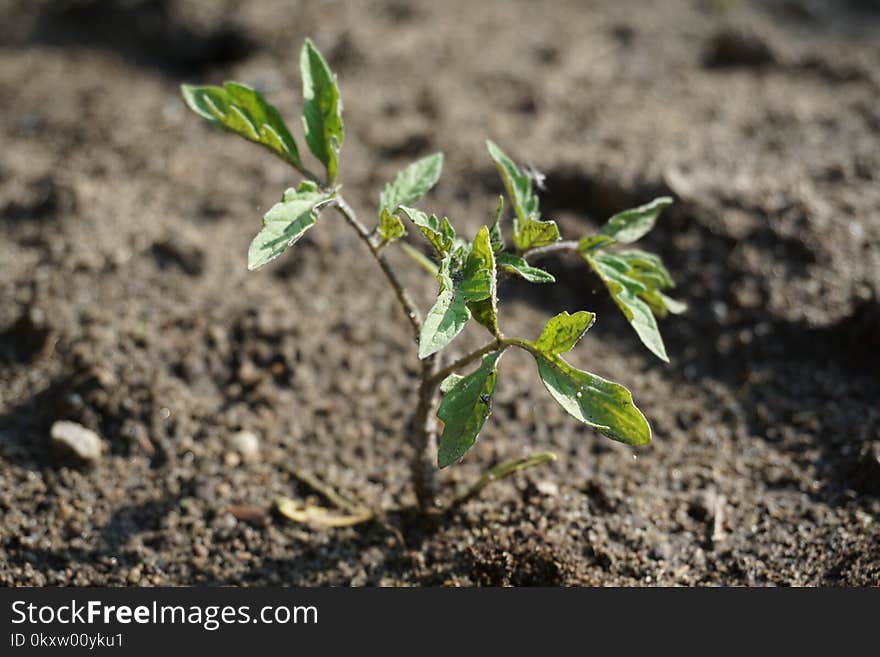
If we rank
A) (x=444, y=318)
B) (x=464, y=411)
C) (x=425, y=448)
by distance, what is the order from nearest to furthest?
(x=444, y=318), (x=464, y=411), (x=425, y=448)

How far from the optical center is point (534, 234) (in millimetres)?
1566

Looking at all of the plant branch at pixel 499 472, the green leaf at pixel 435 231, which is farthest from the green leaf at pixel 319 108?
the plant branch at pixel 499 472

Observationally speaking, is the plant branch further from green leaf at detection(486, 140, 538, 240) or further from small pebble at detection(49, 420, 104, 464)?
small pebble at detection(49, 420, 104, 464)

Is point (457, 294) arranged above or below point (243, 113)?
below

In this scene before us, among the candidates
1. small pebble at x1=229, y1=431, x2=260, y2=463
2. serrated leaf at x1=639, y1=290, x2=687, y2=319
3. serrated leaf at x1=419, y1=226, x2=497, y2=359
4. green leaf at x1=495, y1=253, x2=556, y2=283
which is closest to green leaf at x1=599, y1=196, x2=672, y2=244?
serrated leaf at x1=639, y1=290, x2=687, y2=319

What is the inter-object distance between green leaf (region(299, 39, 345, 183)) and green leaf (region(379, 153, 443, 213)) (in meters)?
0.11

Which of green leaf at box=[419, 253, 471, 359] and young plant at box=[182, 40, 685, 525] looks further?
young plant at box=[182, 40, 685, 525]

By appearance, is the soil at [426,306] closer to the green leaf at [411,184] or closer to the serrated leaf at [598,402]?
the serrated leaf at [598,402]

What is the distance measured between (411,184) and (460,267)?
0.27m

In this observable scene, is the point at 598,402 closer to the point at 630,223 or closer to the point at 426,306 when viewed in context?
the point at 630,223

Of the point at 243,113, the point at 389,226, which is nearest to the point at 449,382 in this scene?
the point at 389,226

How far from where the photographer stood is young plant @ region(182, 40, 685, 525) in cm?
140

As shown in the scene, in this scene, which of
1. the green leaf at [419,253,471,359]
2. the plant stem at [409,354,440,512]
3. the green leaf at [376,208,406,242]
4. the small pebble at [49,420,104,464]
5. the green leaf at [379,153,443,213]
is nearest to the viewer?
the green leaf at [419,253,471,359]

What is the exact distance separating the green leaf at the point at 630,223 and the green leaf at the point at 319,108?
55 cm
